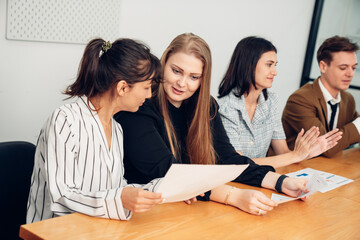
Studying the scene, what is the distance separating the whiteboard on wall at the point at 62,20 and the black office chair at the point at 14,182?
3.85 feet

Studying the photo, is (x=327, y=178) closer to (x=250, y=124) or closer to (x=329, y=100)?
(x=250, y=124)

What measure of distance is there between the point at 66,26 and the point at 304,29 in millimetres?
2932

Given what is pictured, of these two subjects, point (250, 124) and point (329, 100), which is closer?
point (250, 124)

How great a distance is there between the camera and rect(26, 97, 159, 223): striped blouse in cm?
129

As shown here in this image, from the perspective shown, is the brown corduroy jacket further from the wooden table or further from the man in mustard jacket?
the wooden table

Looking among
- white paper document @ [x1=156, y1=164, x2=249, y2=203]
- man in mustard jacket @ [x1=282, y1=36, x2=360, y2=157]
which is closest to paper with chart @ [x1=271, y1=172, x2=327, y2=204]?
white paper document @ [x1=156, y1=164, x2=249, y2=203]

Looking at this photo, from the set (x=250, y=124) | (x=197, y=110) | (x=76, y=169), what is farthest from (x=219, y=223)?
(x=250, y=124)

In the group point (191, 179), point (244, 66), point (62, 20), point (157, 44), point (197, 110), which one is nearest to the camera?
point (191, 179)

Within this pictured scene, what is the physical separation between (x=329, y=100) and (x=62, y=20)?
181 cm

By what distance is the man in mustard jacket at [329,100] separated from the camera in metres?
2.77

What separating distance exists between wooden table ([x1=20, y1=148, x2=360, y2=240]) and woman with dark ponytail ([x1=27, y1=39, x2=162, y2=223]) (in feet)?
0.21

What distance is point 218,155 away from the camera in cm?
201

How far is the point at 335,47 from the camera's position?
294cm

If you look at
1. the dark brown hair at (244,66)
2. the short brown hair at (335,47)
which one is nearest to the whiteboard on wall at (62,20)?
the dark brown hair at (244,66)
